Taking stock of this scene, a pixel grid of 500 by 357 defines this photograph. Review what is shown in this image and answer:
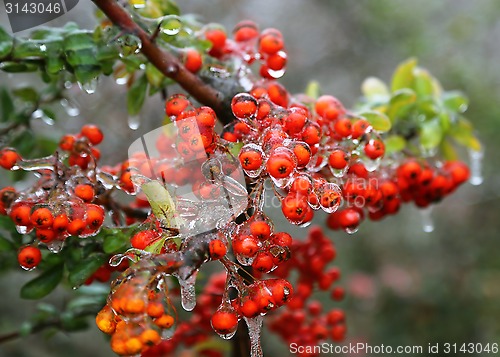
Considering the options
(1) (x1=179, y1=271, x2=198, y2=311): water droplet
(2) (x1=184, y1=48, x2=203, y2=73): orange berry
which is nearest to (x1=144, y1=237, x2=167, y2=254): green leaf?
(1) (x1=179, y1=271, x2=198, y2=311): water droplet

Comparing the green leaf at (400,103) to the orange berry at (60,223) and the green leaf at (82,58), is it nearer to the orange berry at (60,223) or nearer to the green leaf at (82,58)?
the green leaf at (82,58)

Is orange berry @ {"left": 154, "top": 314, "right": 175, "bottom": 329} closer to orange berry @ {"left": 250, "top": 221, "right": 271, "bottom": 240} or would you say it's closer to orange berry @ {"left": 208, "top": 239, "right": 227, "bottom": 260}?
orange berry @ {"left": 208, "top": 239, "right": 227, "bottom": 260}

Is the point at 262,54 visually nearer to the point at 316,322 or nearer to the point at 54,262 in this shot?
the point at 54,262

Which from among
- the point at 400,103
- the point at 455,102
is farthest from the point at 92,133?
the point at 455,102

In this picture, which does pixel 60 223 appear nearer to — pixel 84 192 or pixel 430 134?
pixel 84 192

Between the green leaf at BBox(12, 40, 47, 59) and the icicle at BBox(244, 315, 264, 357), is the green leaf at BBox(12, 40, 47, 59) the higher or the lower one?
the higher one

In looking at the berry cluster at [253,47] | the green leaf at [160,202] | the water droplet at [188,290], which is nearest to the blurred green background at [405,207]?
the berry cluster at [253,47]
